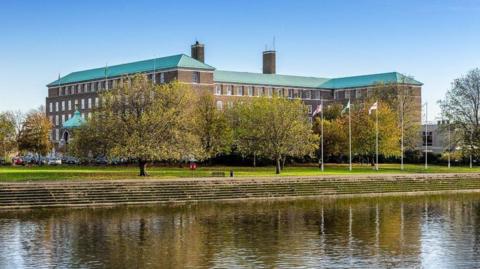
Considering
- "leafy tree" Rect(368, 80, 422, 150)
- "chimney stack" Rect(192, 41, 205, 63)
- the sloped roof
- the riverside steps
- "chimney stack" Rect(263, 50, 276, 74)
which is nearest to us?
the riverside steps

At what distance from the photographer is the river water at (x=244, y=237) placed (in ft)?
105

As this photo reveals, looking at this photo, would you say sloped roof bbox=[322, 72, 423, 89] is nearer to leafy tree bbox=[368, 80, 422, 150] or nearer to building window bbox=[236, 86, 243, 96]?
building window bbox=[236, 86, 243, 96]

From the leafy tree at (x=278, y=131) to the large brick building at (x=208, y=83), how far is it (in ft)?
143

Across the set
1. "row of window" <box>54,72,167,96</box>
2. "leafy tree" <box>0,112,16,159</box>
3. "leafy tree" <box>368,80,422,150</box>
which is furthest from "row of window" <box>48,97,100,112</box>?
"leafy tree" <box>368,80,422,150</box>

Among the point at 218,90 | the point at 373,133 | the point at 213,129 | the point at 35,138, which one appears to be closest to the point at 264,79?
the point at 218,90

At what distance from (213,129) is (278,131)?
19256 millimetres

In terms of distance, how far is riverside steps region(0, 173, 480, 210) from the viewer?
190 ft

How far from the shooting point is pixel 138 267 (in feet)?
99.3

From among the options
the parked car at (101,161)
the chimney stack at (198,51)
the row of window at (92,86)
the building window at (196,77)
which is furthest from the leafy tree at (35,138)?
the chimney stack at (198,51)

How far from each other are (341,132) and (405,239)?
7702 centimetres

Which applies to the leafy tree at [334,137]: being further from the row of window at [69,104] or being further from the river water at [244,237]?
the row of window at [69,104]

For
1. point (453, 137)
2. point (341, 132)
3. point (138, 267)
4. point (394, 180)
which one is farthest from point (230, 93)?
point (138, 267)

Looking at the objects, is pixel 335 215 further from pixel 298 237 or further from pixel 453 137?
pixel 453 137

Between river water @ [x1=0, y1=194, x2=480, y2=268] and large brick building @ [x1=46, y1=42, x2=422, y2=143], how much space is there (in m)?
84.6
